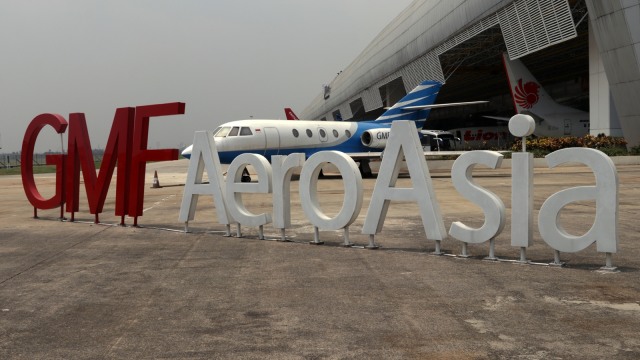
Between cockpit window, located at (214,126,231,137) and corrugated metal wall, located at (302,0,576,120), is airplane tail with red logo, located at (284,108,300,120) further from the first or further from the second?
cockpit window, located at (214,126,231,137)

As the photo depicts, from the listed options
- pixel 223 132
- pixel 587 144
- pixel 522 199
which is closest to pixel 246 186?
pixel 522 199

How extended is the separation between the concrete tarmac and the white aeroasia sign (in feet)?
1.34

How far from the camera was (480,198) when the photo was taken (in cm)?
826

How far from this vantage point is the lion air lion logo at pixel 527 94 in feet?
146

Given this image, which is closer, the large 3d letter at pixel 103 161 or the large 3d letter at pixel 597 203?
the large 3d letter at pixel 597 203

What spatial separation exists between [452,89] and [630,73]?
155ft

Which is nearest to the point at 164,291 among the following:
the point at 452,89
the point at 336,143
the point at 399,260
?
the point at 399,260

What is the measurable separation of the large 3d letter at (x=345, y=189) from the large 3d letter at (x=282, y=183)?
242mm

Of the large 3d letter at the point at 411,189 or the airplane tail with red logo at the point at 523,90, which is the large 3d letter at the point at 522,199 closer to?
the large 3d letter at the point at 411,189

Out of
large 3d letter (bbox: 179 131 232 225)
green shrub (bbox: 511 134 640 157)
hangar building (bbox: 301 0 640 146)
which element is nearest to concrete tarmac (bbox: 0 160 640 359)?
large 3d letter (bbox: 179 131 232 225)

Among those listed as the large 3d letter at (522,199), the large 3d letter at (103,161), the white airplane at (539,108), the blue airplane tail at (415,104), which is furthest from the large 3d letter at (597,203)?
the white airplane at (539,108)

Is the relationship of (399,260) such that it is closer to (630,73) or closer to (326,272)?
(326,272)

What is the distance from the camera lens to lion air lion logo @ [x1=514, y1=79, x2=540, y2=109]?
44375mm

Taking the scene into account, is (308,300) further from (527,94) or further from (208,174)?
(527,94)
